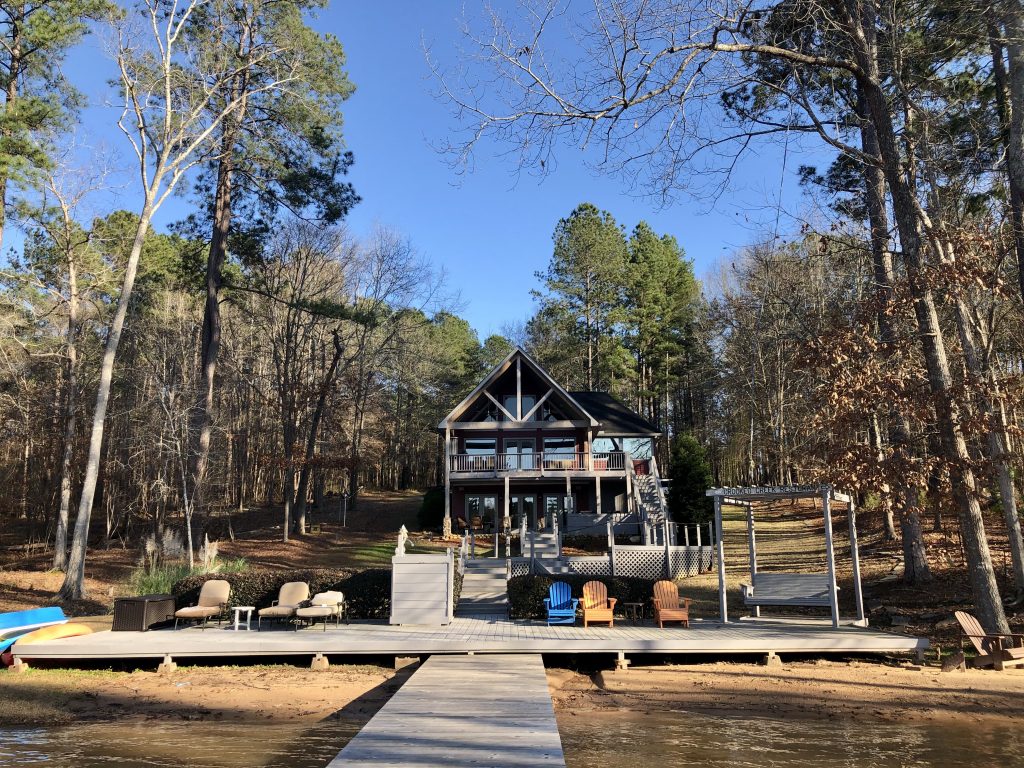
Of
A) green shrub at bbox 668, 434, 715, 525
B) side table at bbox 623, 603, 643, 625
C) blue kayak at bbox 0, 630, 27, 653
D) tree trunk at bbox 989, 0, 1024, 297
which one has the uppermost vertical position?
tree trunk at bbox 989, 0, 1024, 297

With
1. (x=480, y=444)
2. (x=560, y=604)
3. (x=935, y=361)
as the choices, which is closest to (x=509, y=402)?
(x=480, y=444)

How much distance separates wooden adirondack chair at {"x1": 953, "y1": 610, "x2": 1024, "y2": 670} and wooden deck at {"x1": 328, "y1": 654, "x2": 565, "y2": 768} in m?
5.87

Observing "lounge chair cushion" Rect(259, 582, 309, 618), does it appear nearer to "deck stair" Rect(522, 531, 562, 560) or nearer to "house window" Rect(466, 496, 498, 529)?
"deck stair" Rect(522, 531, 562, 560)

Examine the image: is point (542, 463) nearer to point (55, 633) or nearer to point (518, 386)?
point (518, 386)

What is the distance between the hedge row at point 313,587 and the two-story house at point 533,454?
12041mm

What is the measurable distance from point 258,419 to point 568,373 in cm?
1752

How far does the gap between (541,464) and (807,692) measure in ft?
57.0

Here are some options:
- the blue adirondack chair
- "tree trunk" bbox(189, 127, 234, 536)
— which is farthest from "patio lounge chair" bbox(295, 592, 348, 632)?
"tree trunk" bbox(189, 127, 234, 536)

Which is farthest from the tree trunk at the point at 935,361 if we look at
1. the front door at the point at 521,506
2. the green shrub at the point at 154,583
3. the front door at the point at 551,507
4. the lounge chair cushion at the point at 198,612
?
the front door at the point at 521,506

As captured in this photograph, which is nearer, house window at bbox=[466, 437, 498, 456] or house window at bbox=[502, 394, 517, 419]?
house window at bbox=[502, 394, 517, 419]

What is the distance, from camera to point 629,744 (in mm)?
6547

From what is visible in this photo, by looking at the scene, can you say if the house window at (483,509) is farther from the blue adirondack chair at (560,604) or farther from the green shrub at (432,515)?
the blue adirondack chair at (560,604)

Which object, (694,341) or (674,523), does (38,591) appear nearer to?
(674,523)

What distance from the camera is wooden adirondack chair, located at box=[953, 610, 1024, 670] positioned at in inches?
341
